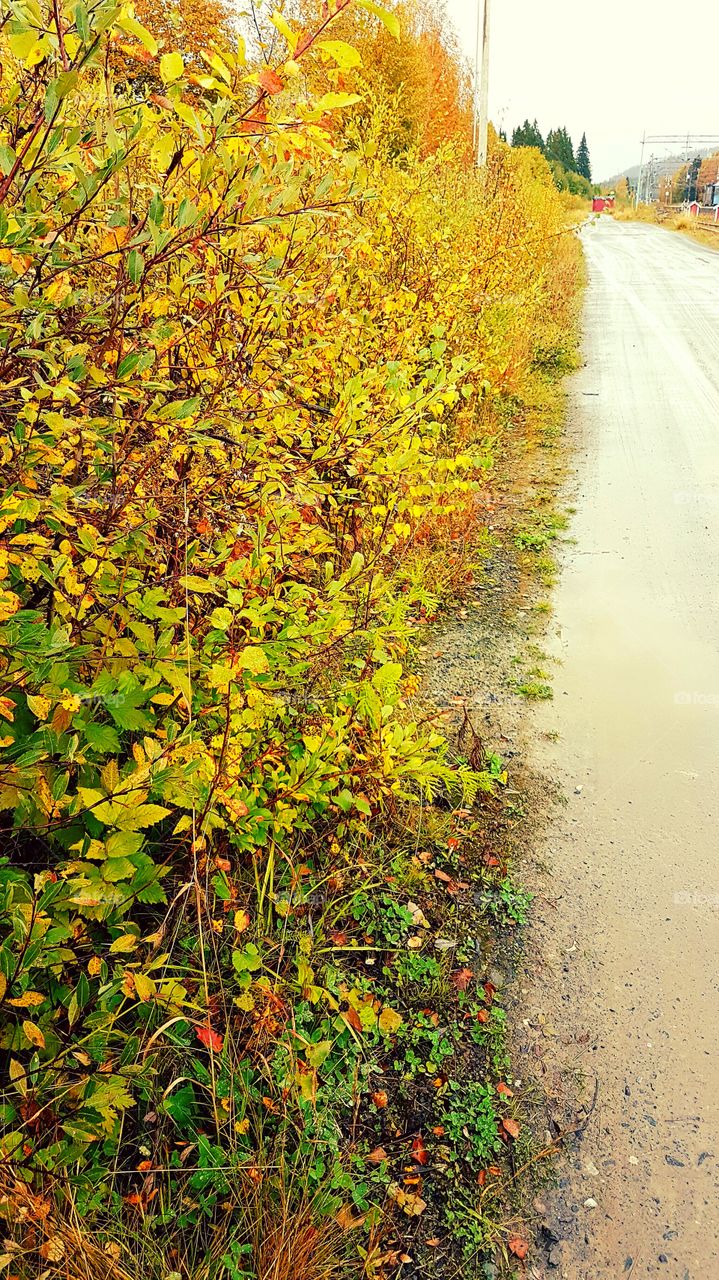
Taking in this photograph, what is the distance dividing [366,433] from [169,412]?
1.06m

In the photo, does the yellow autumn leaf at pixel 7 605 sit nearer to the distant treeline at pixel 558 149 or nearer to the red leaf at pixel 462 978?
the red leaf at pixel 462 978

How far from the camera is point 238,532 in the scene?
1.98 metres

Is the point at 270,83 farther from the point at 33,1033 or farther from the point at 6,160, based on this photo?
the point at 33,1033

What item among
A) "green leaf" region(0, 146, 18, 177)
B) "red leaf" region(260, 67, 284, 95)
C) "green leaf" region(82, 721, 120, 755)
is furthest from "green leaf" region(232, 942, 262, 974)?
"red leaf" region(260, 67, 284, 95)

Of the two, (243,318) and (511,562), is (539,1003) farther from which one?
(511,562)

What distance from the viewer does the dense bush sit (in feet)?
4.84

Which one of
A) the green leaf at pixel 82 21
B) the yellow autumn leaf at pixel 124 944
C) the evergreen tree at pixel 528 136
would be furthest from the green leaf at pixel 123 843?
Answer: the evergreen tree at pixel 528 136

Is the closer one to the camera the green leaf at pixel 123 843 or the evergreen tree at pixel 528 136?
the green leaf at pixel 123 843

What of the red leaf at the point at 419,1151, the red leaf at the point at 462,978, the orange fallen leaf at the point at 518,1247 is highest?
the red leaf at the point at 462,978

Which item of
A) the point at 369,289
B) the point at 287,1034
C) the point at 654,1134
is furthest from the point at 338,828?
the point at 369,289

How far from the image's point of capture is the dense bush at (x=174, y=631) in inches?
58.1

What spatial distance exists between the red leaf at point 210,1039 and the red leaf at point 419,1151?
0.65m

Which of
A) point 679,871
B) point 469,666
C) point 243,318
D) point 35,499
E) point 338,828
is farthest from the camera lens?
point 469,666

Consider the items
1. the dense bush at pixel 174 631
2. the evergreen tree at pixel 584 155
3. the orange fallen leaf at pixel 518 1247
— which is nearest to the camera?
the dense bush at pixel 174 631
